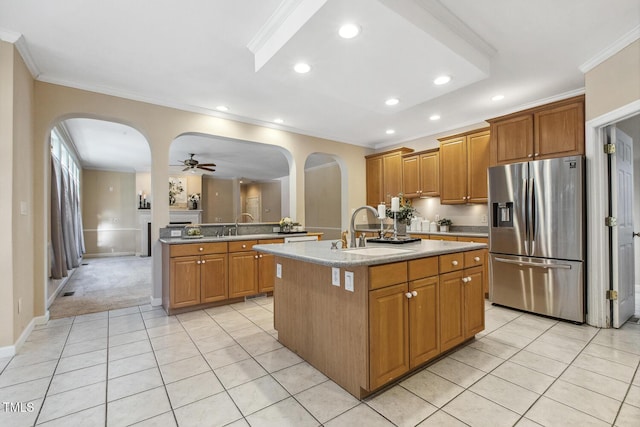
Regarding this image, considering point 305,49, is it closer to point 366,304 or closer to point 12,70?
point 366,304

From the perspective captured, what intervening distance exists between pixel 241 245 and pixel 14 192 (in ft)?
7.36

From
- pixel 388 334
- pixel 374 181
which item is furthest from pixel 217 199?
pixel 388 334

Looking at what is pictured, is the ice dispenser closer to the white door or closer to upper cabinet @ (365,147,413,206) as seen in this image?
the white door

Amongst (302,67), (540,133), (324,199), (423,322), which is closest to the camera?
(423,322)

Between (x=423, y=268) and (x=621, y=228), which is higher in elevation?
(x=621, y=228)

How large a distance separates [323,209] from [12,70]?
6.83m

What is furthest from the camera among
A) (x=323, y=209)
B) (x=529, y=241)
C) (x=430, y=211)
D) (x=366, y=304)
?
(x=323, y=209)

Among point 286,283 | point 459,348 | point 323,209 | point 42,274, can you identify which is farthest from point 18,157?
point 323,209

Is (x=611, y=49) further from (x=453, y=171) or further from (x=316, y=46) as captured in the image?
(x=316, y=46)

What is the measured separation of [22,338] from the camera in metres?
2.71

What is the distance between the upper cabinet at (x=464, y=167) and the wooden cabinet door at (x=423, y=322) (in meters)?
2.76

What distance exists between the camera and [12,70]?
2.54m

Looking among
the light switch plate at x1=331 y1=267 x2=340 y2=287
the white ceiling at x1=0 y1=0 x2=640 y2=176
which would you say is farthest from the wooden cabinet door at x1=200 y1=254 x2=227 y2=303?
the light switch plate at x1=331 y1=267 x2=340 y2=287

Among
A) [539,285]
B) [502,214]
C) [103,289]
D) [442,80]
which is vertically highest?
[442,80]
